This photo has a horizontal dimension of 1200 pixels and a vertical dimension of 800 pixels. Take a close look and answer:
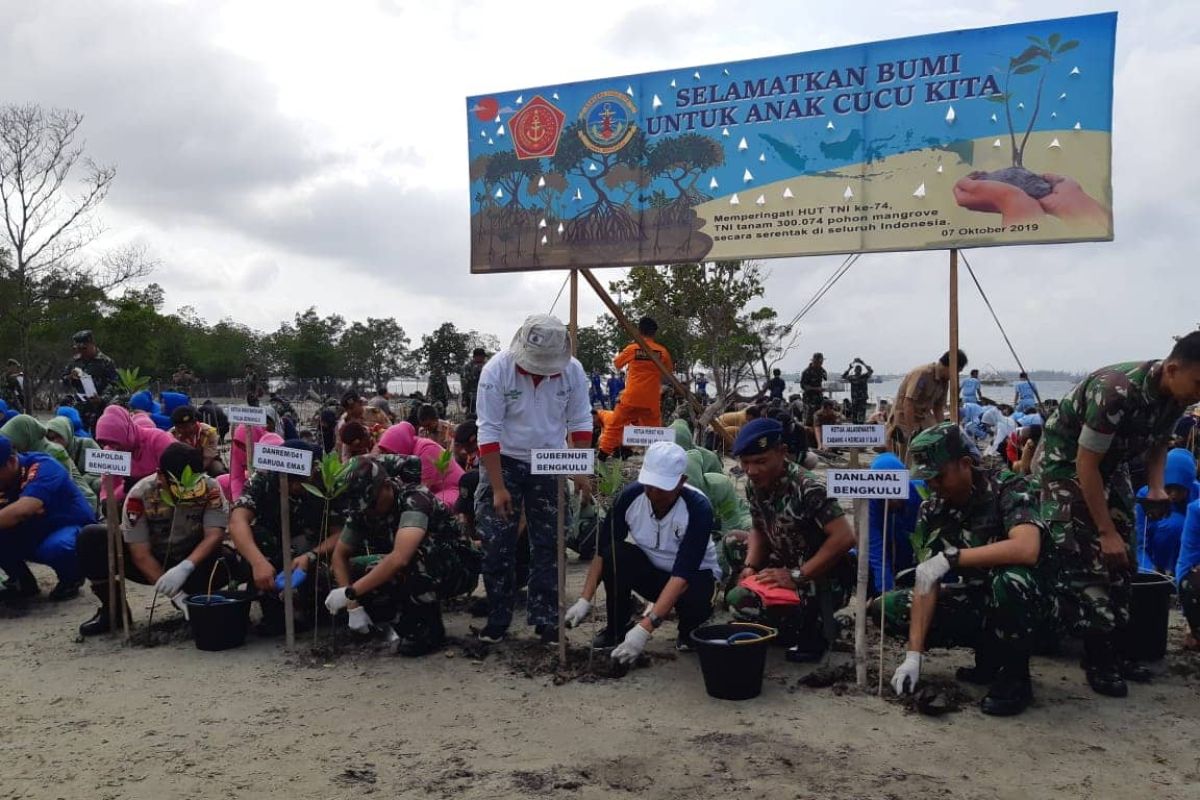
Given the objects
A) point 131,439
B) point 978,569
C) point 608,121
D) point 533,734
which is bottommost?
point 533,734

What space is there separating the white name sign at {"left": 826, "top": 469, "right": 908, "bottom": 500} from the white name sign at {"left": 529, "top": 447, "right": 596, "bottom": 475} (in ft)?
3.51

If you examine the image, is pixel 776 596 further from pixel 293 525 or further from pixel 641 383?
pixel 641 383

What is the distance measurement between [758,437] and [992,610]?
3.78 ft

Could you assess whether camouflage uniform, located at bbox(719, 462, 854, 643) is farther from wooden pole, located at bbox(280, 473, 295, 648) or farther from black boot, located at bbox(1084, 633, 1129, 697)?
wooden pole, located at bbox(280, 473, 295, 648)

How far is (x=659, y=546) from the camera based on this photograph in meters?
4.02

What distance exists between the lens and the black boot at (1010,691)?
3188mm

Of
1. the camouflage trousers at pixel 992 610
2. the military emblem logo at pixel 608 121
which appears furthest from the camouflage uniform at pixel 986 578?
the military emblem logo at pixel 608 121

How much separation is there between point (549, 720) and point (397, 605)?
1219 mm

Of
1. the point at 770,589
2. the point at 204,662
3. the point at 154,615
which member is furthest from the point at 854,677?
the point at 154,615

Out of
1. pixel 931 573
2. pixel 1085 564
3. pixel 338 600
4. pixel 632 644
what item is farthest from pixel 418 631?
pixel 1085 564

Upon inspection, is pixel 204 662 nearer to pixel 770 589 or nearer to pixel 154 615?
pixel 154 615

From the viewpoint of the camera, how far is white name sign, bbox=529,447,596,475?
3.71 meters

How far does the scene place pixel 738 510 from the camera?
16.4 feet

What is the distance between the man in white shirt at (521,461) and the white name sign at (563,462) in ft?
1.29
